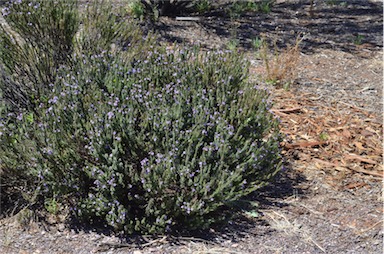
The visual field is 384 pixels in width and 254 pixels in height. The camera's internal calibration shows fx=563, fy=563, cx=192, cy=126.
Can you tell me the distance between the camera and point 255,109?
14.4 ft

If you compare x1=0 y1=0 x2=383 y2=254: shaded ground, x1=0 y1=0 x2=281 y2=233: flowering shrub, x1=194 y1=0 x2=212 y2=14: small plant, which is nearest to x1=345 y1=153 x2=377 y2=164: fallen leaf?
x1=0 y1=0 x2=383 y2=254: shaded ground

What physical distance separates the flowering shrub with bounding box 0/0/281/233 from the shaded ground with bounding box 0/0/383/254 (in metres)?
0.19

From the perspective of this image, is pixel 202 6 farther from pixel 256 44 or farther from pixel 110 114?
pixel 110 114

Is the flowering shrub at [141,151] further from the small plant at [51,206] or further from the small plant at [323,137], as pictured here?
the small plant at [323,137]

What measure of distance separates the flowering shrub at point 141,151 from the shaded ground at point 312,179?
194 mm

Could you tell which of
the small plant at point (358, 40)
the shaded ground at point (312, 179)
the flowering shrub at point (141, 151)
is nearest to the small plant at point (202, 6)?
the shaded ground at point (312, 179)

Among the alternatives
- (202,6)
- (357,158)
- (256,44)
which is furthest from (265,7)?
(357,158)

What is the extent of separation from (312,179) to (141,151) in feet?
5.24

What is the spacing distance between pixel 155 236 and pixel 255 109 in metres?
1.28

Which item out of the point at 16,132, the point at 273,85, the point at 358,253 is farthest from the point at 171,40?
the point at 358,253

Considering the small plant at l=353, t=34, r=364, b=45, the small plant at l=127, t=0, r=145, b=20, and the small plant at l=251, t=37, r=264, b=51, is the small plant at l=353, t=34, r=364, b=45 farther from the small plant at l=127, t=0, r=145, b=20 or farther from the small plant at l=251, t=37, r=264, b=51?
the small plant at l=127, t=0, r=145, b=20

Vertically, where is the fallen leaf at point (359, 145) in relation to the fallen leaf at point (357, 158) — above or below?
above

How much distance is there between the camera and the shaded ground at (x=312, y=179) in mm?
3770

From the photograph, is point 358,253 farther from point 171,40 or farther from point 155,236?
point 171,40
